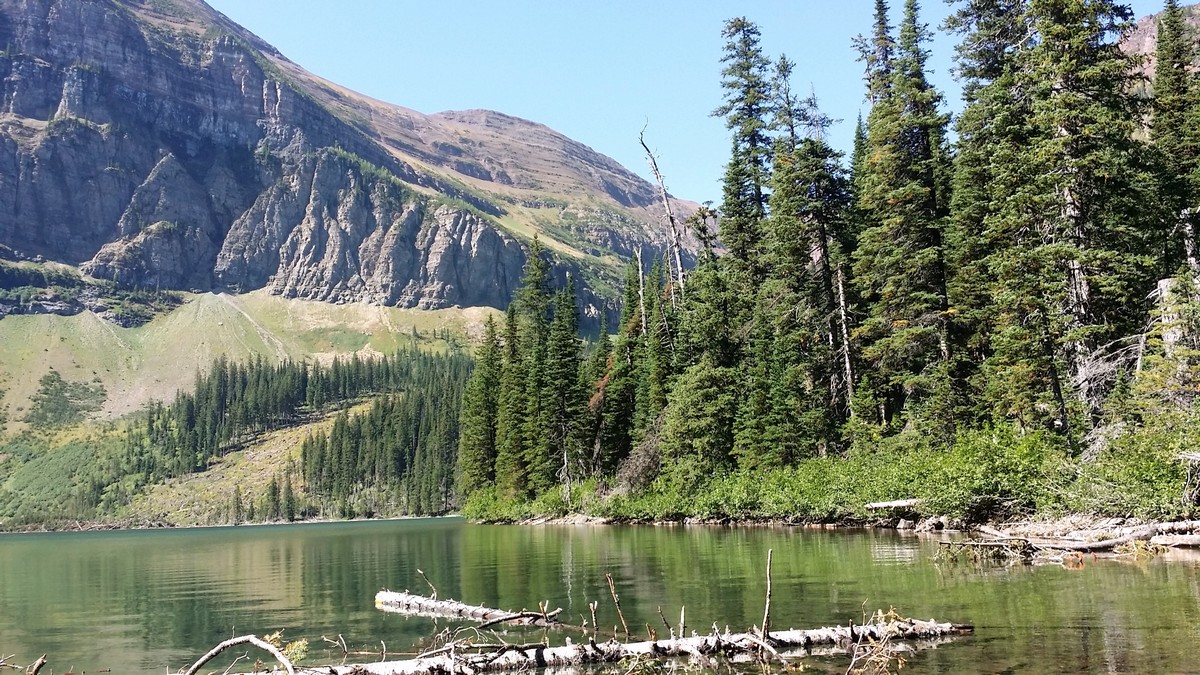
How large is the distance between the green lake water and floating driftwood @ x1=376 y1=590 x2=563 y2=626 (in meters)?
0.61

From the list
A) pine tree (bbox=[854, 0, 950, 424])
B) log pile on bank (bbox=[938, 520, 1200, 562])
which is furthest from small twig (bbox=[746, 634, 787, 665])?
pine tree (bbox=[854, 0, 950, 424])

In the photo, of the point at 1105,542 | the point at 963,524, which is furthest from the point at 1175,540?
the point at 963,524

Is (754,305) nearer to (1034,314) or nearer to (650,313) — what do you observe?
(650,313)

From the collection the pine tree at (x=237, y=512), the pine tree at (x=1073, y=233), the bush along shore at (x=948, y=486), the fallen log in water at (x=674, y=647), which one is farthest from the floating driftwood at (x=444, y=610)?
the pine tree at (x=237, y=512)

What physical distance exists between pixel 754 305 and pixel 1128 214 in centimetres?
2697

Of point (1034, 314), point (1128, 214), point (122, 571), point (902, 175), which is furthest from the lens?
point (902, 175)

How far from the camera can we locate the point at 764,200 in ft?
203

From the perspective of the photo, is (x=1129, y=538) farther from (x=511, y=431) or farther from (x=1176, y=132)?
(x=511, y=431)

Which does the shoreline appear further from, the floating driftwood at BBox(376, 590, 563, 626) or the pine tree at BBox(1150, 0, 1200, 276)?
the floating driftwood at BBox(376, 590, 563, 626)

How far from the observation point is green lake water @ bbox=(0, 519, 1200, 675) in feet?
42.3

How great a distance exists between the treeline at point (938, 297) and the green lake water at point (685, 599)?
691 cm

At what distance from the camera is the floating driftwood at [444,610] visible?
18.0 metres

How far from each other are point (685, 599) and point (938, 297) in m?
27.8

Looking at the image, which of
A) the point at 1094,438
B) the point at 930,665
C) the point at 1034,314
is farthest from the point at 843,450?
the point at 930,665
